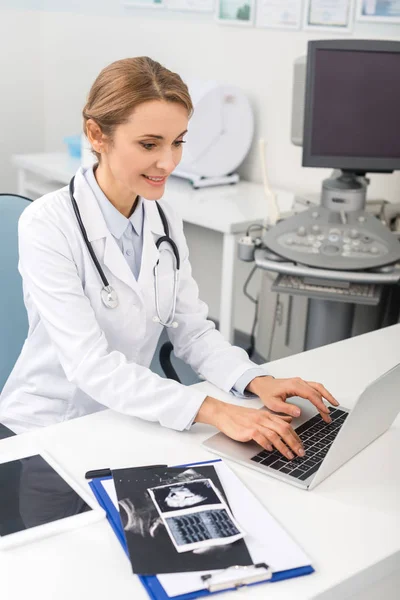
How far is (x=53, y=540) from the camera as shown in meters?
0.91

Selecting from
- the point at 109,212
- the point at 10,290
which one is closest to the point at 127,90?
the point at 109,212

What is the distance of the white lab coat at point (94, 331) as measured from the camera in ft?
4.03

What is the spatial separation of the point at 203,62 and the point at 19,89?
4.52ft

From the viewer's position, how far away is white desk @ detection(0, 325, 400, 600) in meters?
0.84

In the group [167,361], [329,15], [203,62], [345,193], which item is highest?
[329,15]

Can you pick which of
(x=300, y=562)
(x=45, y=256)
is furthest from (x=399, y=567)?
(x=45, y=256)

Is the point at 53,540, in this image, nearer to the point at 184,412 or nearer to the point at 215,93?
the point at 184,412

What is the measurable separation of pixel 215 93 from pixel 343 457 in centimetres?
199

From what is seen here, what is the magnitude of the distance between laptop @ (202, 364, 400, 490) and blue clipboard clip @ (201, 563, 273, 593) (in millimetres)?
208

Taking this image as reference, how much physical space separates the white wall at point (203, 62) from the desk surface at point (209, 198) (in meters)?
0.21

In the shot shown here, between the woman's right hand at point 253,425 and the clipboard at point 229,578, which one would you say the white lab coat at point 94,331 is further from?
the clipboard at point 229,578

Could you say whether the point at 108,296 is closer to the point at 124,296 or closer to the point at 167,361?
the point at 124,296

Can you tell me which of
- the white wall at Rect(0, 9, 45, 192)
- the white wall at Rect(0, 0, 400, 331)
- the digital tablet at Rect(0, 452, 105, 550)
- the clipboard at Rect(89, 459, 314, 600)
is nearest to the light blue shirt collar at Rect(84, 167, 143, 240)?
the digital tablet at Rect(0, 452, 105, 550)

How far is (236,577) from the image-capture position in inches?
33.1
